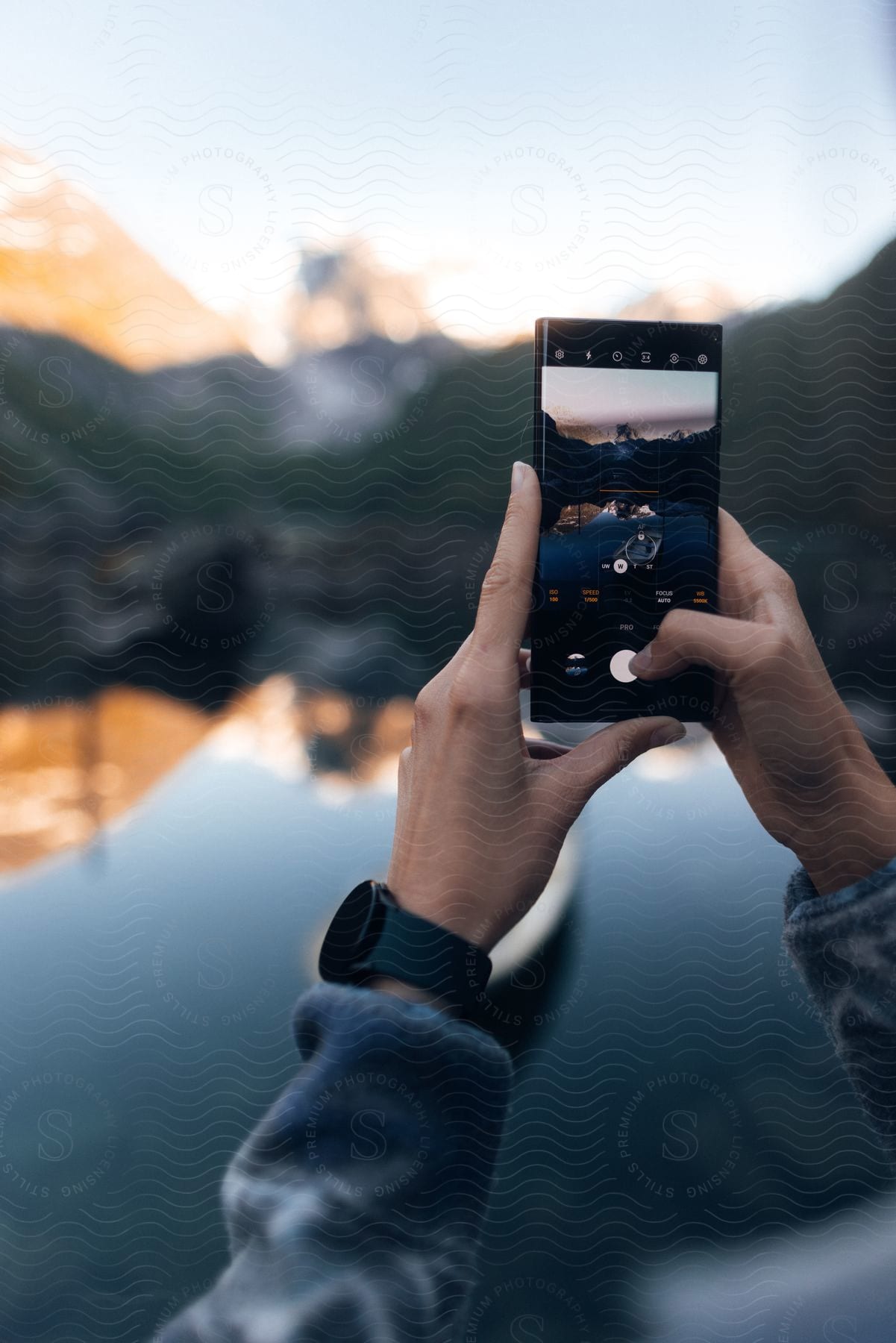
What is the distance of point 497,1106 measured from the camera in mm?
849

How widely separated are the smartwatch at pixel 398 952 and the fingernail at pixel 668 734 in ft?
0.87

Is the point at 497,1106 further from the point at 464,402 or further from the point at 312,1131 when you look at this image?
the point at 464,402

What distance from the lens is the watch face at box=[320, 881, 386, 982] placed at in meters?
0.82

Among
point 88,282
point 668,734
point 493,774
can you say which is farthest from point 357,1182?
point 88,282

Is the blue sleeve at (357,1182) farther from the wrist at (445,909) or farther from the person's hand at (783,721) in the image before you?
the person's hand at (783,721)

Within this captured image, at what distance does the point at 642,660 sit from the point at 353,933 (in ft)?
1.27

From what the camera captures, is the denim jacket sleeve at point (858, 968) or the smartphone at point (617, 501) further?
the denim jacket sleeve at point (858, 968)

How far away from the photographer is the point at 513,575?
2.58 feet

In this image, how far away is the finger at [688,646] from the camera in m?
0.80

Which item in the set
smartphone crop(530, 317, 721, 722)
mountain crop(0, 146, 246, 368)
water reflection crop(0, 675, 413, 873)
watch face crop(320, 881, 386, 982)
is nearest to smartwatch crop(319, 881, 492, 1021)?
watch face crop(320, 881, 386, 982)

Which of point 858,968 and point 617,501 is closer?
point 617,501

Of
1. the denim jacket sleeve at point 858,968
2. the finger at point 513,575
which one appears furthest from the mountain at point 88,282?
the denim jacket sleeve at point 858,968

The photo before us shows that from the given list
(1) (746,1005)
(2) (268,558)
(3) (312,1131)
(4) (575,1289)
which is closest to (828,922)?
(1) (746,1005)

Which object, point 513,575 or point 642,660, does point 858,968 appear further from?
point 513,575
